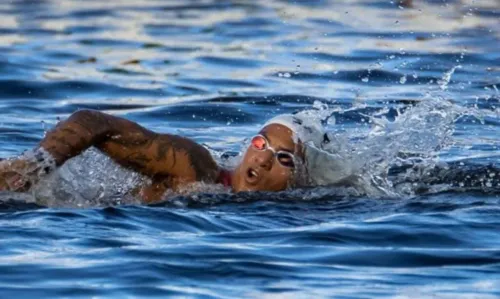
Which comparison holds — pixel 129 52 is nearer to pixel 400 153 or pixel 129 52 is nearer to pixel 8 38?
pixel 8 38

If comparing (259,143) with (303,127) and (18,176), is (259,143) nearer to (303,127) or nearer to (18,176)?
(303,127)

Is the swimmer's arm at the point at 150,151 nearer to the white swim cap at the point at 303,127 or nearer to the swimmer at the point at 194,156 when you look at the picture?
the swimmer at the point at 194,156

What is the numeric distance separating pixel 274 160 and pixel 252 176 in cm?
16

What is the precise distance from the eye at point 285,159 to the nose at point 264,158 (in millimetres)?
48

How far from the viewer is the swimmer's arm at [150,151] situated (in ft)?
29.9

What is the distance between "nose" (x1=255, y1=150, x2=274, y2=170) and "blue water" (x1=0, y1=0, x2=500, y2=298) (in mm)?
201

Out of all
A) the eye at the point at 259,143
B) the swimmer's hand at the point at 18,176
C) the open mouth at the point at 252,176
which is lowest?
the open mouth at the point at 252,176

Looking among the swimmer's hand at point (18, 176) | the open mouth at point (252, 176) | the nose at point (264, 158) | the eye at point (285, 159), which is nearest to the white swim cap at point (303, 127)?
the eye at point (285, 159)

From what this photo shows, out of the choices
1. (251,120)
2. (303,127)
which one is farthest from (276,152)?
(251,120)

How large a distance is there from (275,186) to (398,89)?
5808 mm

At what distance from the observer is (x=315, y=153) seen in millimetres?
9492

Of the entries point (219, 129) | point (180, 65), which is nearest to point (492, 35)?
point (180, 65)

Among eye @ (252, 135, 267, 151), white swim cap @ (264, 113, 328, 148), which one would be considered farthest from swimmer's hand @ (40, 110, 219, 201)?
white swim cap @ (264, 113, 328, 148)

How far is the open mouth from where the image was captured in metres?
9.20
